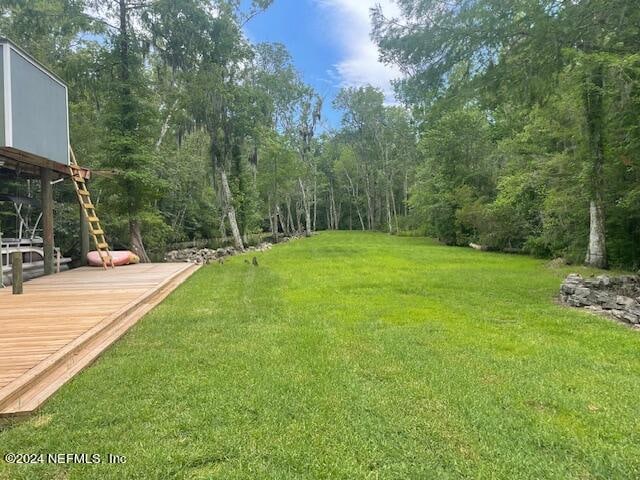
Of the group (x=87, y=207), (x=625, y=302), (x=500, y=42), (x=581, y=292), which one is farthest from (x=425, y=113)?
(x=87, y=207)

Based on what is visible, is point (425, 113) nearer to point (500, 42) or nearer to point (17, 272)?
point (500, 42)

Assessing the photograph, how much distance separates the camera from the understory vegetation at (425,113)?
6.68 metres

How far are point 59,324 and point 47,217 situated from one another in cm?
508

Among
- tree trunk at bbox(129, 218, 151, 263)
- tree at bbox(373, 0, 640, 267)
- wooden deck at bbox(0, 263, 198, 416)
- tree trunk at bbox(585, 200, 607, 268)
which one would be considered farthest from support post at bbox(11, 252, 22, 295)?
tree trunk at bbox(585, 200, 607, 268)

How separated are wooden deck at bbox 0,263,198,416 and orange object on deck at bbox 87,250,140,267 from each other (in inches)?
76.3

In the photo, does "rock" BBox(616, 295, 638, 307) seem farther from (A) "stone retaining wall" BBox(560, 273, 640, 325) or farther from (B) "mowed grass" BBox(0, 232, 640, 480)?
(B) "mowed grass" BBox(0, 232, 640, 480)

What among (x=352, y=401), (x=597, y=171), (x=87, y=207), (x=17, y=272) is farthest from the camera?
(x=597, y=171)

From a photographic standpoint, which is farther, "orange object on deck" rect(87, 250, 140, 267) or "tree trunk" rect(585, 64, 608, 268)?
"orange object on deck" rect(87, 250, 140, 267)

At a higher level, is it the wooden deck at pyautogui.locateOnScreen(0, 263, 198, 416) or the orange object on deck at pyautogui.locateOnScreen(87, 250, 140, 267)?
the orange object on deck at pyautogui.locateOnScreen(87, 250, 140, 267)

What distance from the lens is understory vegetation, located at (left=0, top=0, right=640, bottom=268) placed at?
21.9 ft

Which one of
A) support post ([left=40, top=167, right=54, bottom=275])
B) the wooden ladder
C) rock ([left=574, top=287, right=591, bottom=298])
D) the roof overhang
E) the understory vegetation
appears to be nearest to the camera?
rock ([left=574, top=287, right=591, bottom=298])

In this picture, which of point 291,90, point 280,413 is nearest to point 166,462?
point 280,413

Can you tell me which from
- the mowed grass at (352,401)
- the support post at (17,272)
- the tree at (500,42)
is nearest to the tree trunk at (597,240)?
the tree at (500,42)

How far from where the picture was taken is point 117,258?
10609mm
